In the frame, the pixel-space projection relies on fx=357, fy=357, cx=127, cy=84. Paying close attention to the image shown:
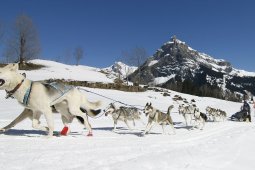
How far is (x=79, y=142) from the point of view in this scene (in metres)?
7.39

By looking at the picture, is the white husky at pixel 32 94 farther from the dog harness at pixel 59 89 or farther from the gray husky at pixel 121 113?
the gray husky at pixel 121 113

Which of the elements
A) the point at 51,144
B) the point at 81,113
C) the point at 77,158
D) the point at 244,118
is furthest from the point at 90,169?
the point at 244,118

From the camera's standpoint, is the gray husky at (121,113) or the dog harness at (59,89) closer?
the dog harness at (59,89)

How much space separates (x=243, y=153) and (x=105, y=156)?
3.11m

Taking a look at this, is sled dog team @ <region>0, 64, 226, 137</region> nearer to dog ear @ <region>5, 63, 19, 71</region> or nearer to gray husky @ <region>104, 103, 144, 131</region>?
dog ear @ <region>5, 63, 19, 71</region>

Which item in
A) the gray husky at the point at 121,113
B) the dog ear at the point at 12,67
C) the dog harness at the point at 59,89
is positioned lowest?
the gray husky at the point at 121,113

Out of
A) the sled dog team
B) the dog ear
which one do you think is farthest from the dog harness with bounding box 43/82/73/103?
the dog ear

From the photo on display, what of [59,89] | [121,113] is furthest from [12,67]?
[121,113]

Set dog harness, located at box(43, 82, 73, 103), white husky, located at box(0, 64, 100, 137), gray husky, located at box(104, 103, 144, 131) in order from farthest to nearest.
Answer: gray husky, located at box(104, 103, 144, 131) → dog harness, located at box(43, 82, 73, 103) → white husky, located at box(0, 64, 100, 137)

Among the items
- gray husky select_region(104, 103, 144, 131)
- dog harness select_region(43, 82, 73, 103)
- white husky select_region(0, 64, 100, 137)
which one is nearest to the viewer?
white husky select_region(0, 64, 100, 137)

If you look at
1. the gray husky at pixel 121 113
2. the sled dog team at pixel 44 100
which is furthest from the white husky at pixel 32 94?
the gray husky at pixel 121 113

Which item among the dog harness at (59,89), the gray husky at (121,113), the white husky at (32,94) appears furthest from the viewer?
the gray husky at (121,113)

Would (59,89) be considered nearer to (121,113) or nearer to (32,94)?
(32,94)

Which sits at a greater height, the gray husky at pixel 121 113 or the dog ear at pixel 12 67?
the dog ear at pixel 12 67
